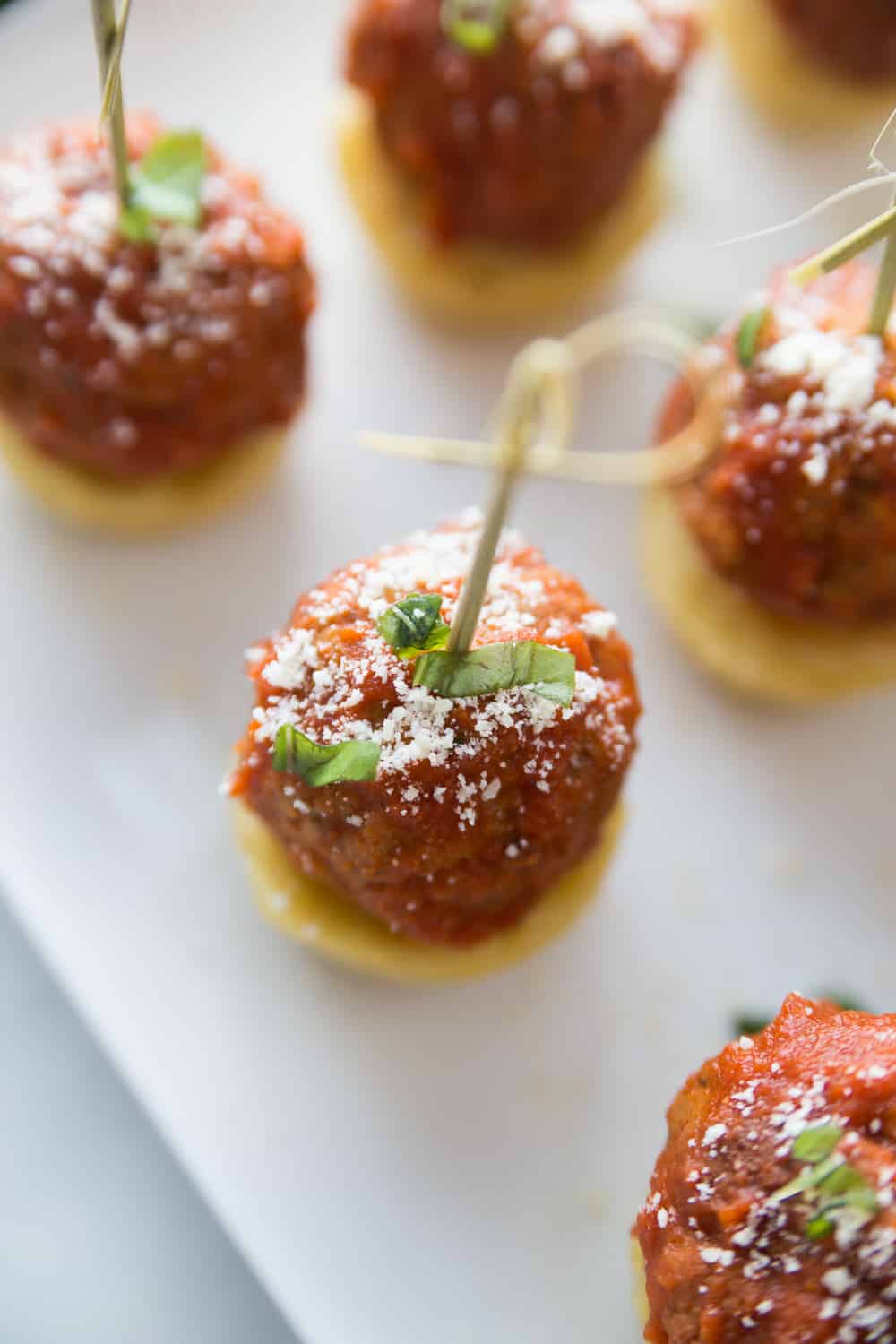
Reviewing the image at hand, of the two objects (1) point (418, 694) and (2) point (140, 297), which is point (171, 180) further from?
(1) point (418, 694)

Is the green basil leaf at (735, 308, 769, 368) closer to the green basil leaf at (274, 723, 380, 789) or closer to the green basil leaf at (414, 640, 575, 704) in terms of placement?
the green basil leaf at (414, 640, 575, 704)

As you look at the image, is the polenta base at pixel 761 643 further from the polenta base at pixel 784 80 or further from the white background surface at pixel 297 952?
the polenta base at pixel 784 80

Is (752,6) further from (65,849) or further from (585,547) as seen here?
(65,849)

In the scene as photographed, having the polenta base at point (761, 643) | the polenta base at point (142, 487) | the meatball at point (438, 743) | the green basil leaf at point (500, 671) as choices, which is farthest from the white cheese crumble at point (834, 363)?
the polenta base at point (142, 487)

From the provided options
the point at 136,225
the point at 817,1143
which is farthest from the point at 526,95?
the point at 817,1143

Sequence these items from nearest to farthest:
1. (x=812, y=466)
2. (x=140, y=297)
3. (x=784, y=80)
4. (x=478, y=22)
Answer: (x=812, y=466)
(x=140, y=297)
(x=478, y=22)
(x=784, y=80)

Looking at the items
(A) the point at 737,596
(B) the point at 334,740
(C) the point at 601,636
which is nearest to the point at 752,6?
(A) the point at 737,596

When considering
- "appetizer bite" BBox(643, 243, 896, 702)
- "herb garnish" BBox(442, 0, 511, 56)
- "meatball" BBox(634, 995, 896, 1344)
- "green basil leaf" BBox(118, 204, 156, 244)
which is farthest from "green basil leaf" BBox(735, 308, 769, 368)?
"meatball" BBox(634, 995, 896, 1344)
